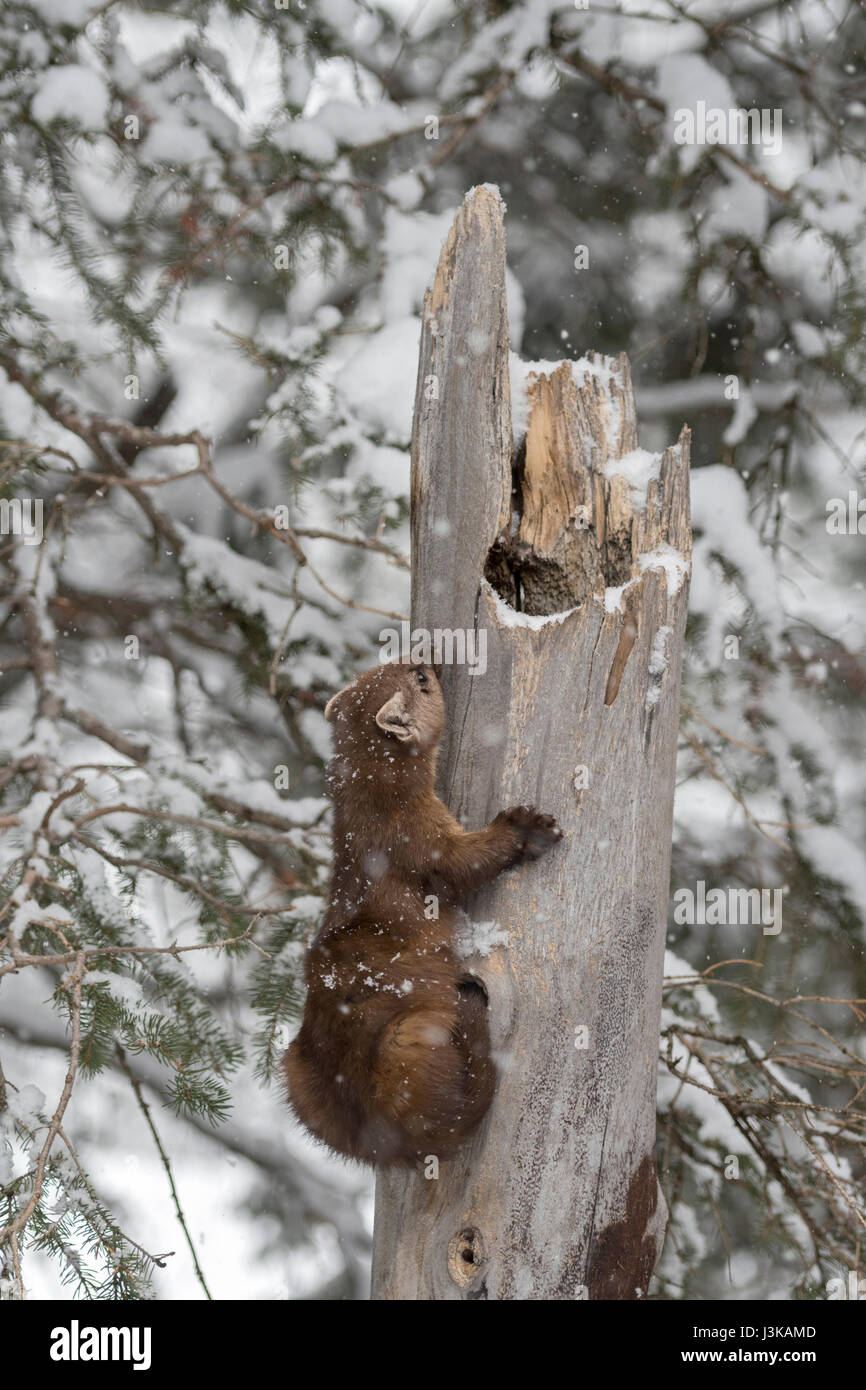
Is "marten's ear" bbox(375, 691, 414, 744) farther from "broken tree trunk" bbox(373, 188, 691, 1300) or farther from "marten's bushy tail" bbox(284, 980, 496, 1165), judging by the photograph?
"marten's bushy tail" bbox(284, 980, 496, 1165)

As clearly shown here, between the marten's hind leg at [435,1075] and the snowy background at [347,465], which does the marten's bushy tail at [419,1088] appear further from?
the snowy background at [347,465]

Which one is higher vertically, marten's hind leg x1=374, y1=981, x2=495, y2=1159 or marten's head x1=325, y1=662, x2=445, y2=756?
marten's head x1=325, y1=662, x2=445, y2=756

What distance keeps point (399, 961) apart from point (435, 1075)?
0.69ft

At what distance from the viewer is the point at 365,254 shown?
141 inches

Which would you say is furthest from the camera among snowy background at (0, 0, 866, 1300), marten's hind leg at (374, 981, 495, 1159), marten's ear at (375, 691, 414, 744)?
snowy background at (0, 0, 866, 1300)

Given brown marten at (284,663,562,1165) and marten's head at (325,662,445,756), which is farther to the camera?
marten's head at (325,662,445,756)

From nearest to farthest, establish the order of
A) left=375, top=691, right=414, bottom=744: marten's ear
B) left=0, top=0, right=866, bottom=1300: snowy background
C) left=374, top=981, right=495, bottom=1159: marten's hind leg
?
1. left=374, top=981, right=495, bottom=1159: marten's hind leg
2. left=375, top=691, right=414, bottom=744: marten's ear
3. left=0, top=0, right=866, bottom=1300: snowy background

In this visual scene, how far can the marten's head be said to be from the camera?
203 centimetres

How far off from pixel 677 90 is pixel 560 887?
286 centimetres

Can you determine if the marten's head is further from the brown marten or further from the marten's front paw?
the marten's front paw

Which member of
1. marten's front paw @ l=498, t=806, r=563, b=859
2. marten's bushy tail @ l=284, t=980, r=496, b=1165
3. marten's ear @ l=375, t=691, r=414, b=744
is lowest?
marten's bushy tail @ l=284, t=980, r=496, b=1165

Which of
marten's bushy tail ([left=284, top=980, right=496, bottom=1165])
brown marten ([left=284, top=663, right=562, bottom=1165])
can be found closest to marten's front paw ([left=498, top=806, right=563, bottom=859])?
brown marten ([left=284, top=663, right=562, bottom=1165])

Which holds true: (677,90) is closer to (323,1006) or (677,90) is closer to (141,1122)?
(323,1006)

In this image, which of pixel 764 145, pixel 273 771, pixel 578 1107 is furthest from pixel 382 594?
pixel 578 1107
